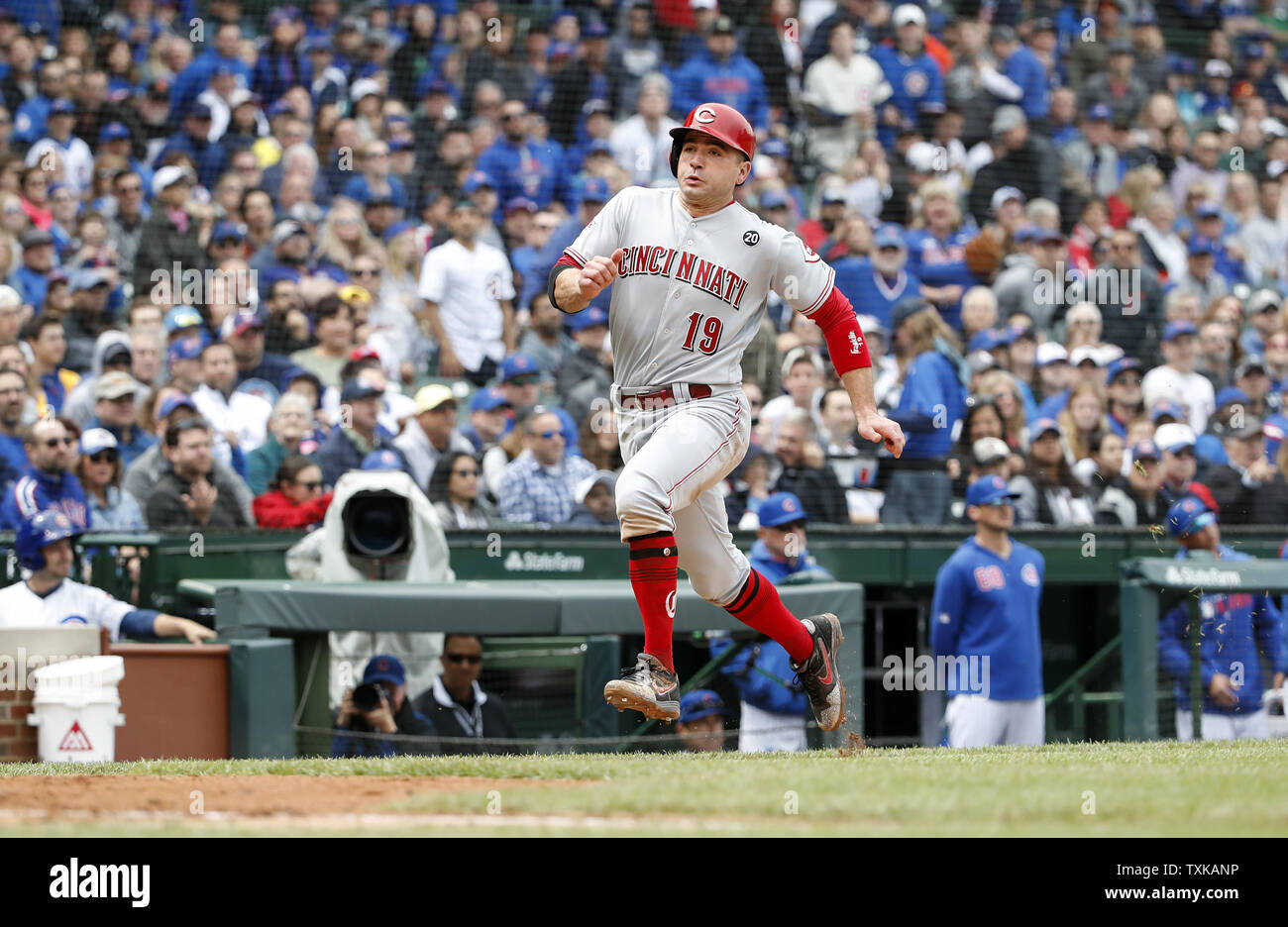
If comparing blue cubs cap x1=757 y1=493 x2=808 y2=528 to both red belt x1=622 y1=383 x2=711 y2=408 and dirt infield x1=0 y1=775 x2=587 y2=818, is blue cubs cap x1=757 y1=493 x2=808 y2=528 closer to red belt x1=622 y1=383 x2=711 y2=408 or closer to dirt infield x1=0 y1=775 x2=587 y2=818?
red belt x1=622 y1=383 x2=711 y2=408

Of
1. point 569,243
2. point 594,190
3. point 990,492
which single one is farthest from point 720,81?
point 990,492

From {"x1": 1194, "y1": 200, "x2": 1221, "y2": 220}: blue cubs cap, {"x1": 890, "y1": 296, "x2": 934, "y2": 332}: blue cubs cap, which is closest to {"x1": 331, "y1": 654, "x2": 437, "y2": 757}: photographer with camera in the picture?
{"x1": 890, "y1": 296, "x2": 934, "y2": 332}: blue cubs cap

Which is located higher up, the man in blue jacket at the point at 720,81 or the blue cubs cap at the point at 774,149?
the man in blue jacket at the point at 720,81

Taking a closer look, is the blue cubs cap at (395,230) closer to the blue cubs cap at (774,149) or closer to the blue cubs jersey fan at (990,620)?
the blue cubs cap at (774,149)

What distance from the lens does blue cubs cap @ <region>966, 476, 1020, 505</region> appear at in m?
7.79

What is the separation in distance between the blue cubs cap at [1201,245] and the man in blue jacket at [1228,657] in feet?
17.6

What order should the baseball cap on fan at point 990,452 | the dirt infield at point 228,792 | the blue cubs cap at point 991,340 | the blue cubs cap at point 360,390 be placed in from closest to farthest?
the dirt infield at point 228,792, the baseball cap on fan at point 990,452, the blue cubs cap at point 360,390, the blue cubs cap at point 991,340

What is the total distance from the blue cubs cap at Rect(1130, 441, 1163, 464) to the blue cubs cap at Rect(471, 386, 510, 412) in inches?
149

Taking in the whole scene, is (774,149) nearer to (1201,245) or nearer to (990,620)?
(1201,245)

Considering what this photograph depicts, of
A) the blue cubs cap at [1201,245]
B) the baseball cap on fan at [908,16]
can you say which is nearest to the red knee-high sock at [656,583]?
the blue cubs cap at [1201,245]

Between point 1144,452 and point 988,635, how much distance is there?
8.71 ft

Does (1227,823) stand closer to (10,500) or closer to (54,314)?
(10,500)

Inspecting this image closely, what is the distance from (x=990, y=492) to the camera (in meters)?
7.81

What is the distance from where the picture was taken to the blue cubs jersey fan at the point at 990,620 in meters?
7.82
